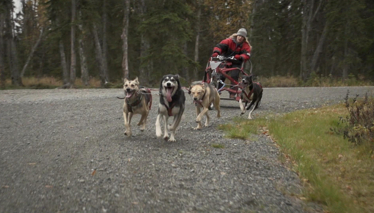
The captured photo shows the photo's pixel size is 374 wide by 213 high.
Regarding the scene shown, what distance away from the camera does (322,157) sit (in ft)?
17.4

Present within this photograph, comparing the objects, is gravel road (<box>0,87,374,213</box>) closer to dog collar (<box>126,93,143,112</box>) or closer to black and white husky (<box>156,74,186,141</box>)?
black and white husky (<box>156,74,186,141</box>)

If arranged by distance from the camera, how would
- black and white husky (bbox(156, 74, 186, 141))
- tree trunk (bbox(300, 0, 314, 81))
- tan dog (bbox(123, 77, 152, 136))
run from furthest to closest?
tree trunk (bbox(300, 0, 314, 81)), tan dog (bbox(123, 77, 152, 136)), black and white husky (bbox(156, 74, 186, 141))

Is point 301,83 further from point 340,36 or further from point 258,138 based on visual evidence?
point 258,138

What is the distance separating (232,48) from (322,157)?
580 centimetres

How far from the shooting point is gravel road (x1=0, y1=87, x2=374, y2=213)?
132 inches

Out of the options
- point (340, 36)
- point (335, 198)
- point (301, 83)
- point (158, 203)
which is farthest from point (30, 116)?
point (340, 36)

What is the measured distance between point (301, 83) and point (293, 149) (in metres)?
18.3

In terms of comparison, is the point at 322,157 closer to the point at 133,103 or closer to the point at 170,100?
the point at 170,100

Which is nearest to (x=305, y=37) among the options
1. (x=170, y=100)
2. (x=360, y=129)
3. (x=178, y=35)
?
(x=178, y=35)

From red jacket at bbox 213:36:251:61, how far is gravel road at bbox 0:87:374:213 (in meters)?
3.56

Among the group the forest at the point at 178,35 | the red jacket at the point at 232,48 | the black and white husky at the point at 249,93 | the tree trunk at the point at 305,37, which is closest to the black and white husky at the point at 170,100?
the black and white husky at the point at 249,93

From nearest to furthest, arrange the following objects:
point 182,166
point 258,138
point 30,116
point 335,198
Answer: point 335,198
point 182,166
point 258,138
point 30,116

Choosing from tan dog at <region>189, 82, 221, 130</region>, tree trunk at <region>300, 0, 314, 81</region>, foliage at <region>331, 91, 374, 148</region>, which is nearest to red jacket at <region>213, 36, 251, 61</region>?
tan dog at <region>189, 82, 221, 130</region>

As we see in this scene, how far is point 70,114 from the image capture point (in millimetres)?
8969
